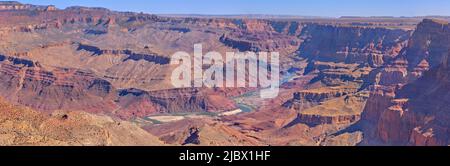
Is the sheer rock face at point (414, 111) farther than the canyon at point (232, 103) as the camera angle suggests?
Yes

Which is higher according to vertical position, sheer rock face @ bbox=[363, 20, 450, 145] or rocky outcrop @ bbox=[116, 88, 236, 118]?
sheer rock face @ bbox=[363, 20, 450, 145]

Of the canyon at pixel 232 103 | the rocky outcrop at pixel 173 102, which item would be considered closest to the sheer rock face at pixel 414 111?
the canyon at pixel 232 103

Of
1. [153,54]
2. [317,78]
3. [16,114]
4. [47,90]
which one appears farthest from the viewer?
[153,54]

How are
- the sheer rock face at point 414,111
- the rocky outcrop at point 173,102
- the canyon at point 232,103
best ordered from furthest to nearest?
the rocky outcrop at point 173,102, the sheer rock face at point 414,111, the canyon at point 232,103

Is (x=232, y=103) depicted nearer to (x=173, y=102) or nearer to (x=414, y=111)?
(x=173, y=102)

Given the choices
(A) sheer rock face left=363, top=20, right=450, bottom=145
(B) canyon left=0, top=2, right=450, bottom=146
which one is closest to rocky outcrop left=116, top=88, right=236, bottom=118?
(B) canyon left=0, top=2, right=450, bottom=146

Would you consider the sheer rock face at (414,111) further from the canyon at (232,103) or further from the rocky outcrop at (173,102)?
the rocky outcrop at (173,102)

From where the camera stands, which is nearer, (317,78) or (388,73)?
(388,73)

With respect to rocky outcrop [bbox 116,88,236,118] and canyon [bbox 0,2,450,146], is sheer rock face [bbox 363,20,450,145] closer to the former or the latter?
canyon [bbox 0,2,450,146]

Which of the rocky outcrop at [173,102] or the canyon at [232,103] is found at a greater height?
the canyon at [232,103]
